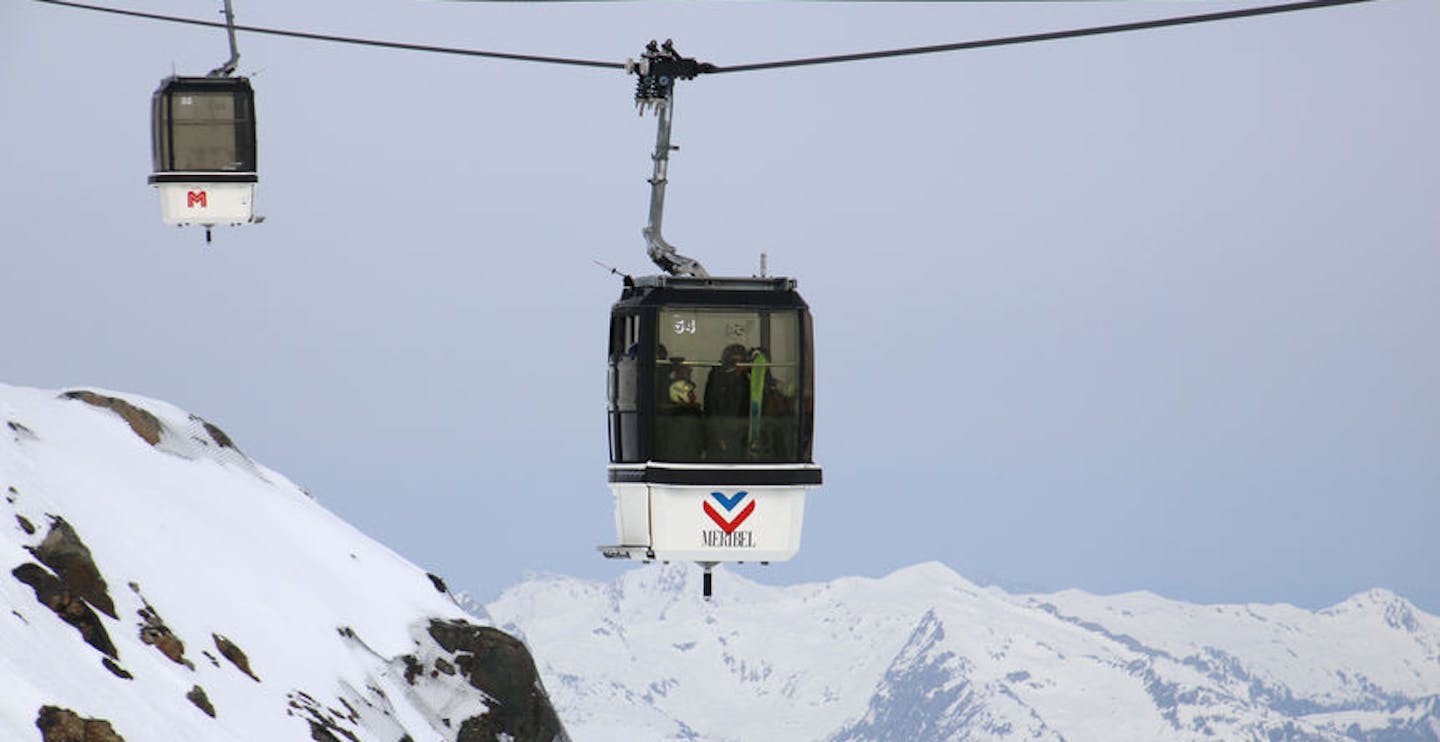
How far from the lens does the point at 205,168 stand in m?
45.2

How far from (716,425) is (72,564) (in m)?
39.7

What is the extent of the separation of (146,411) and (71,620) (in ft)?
90.3

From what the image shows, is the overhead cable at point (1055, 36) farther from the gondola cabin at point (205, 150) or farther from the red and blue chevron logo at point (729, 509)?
the gondola cabin at point (205, 150)

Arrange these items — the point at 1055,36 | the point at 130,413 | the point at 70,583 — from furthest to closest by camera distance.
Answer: the point at 130,413 < the point at 70,583 < the point at 1055,36

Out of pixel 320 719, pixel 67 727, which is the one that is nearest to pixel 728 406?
pixel 67 727

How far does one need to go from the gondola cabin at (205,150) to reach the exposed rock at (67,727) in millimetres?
11383

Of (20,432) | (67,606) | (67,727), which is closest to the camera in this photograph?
(67,727)

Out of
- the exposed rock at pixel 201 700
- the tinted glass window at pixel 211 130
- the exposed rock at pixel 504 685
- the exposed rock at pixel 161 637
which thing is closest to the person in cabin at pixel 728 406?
the tinted glass window at pixel 211 130

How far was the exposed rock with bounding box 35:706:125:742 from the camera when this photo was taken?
4725 cm

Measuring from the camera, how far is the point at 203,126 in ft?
150

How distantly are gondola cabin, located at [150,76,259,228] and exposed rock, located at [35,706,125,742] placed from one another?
11.4 meters

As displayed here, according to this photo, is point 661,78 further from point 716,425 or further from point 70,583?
point 70,583

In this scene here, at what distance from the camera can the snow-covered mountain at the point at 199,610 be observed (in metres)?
55.0

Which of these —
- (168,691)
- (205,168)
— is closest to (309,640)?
(168,691)
